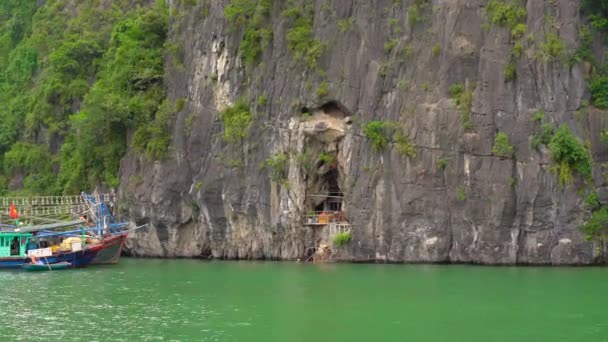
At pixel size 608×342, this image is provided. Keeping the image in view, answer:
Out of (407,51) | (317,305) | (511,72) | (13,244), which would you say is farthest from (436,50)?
(13,244)

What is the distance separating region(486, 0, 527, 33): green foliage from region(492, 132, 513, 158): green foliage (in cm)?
481

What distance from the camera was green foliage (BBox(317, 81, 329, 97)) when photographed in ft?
139

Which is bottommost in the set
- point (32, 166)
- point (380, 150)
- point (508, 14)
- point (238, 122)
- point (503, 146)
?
point (503, 146)

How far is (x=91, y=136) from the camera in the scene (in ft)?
172

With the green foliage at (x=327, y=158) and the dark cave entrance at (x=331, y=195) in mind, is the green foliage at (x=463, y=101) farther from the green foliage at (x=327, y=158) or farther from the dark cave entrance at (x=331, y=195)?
the dark cave entrance at (x=331, y=195)

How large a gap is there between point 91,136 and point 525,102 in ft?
89.7

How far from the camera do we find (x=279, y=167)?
4278 centimetres

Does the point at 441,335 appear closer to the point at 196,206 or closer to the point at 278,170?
the point at 278,170

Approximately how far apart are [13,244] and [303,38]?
1817 centimetres

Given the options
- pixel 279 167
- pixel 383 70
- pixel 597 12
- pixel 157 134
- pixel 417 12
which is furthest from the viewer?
pixel 157 134

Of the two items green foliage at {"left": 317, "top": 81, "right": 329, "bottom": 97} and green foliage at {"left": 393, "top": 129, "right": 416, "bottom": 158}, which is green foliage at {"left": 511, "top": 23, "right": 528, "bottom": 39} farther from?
green foliage at {"left": 317, "top": 81, "right": 329, "bottom": 97}

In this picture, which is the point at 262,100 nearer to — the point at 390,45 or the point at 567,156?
the point at 390,45

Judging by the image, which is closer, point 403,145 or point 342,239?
point 403,145

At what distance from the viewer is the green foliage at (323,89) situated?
42281 millimetres
